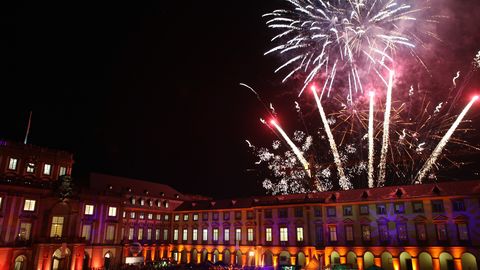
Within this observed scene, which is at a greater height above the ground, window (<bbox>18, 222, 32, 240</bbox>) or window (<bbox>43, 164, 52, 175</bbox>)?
window (<bbox>43, 164, 52, 175</bbox>)

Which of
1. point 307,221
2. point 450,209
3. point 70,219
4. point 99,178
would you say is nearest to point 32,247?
point 70,219

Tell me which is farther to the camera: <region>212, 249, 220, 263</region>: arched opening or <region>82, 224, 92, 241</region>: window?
<region>212, 249, 220, 263</region>: arched opening

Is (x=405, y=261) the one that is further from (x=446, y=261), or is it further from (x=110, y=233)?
(x=110, y=233)

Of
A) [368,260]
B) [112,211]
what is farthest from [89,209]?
[368,260]

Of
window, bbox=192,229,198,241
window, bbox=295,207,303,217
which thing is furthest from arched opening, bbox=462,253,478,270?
window, bbox=192,229,198,241

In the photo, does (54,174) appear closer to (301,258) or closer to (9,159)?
(9,159)

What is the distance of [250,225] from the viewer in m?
54.4

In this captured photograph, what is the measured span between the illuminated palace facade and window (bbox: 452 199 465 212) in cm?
10

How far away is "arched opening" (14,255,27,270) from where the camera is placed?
40.9 metres

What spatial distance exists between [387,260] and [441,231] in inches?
270

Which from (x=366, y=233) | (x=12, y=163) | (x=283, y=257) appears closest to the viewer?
(x=366, y=233)

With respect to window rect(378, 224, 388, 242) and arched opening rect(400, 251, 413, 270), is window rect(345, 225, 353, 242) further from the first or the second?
arched opening rect(400, 251, 413, 270)

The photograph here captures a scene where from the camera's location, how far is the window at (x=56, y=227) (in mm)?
44344

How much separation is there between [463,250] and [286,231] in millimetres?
20798
